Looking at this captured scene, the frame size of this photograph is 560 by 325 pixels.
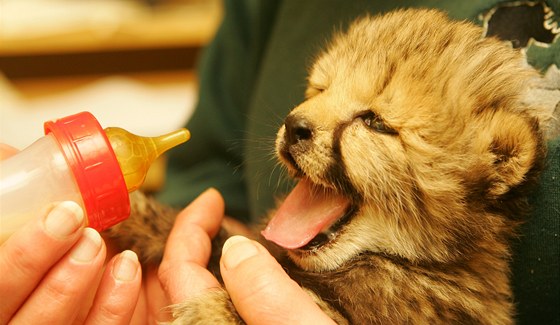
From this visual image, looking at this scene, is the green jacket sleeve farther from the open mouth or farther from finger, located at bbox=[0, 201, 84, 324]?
finger, located at bbox=[0, 201, 84, 324]

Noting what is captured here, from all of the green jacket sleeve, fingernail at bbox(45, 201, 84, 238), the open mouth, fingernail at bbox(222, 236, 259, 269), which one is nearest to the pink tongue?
the open mouth

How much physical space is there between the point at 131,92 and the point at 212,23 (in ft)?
1.84

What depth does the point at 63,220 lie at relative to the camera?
744 millimetres

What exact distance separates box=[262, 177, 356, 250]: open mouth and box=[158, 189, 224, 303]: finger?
0.44 feet

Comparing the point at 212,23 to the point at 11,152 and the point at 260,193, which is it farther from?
the point at 11,152

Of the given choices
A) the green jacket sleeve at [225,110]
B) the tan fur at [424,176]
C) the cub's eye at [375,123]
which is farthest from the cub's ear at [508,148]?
the green jacket sleeve at [225,110]

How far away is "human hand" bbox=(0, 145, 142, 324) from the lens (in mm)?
742

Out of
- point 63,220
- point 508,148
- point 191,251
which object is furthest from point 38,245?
point 508,148

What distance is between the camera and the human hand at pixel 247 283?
796mm

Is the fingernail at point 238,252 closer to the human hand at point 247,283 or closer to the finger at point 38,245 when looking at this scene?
the human hand at point 247,283

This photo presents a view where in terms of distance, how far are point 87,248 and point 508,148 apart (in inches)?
25.2

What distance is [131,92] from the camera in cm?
308

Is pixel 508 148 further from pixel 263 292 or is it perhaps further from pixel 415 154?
pixel 263 292

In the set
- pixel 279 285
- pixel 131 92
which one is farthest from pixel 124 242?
pixel 131 92
